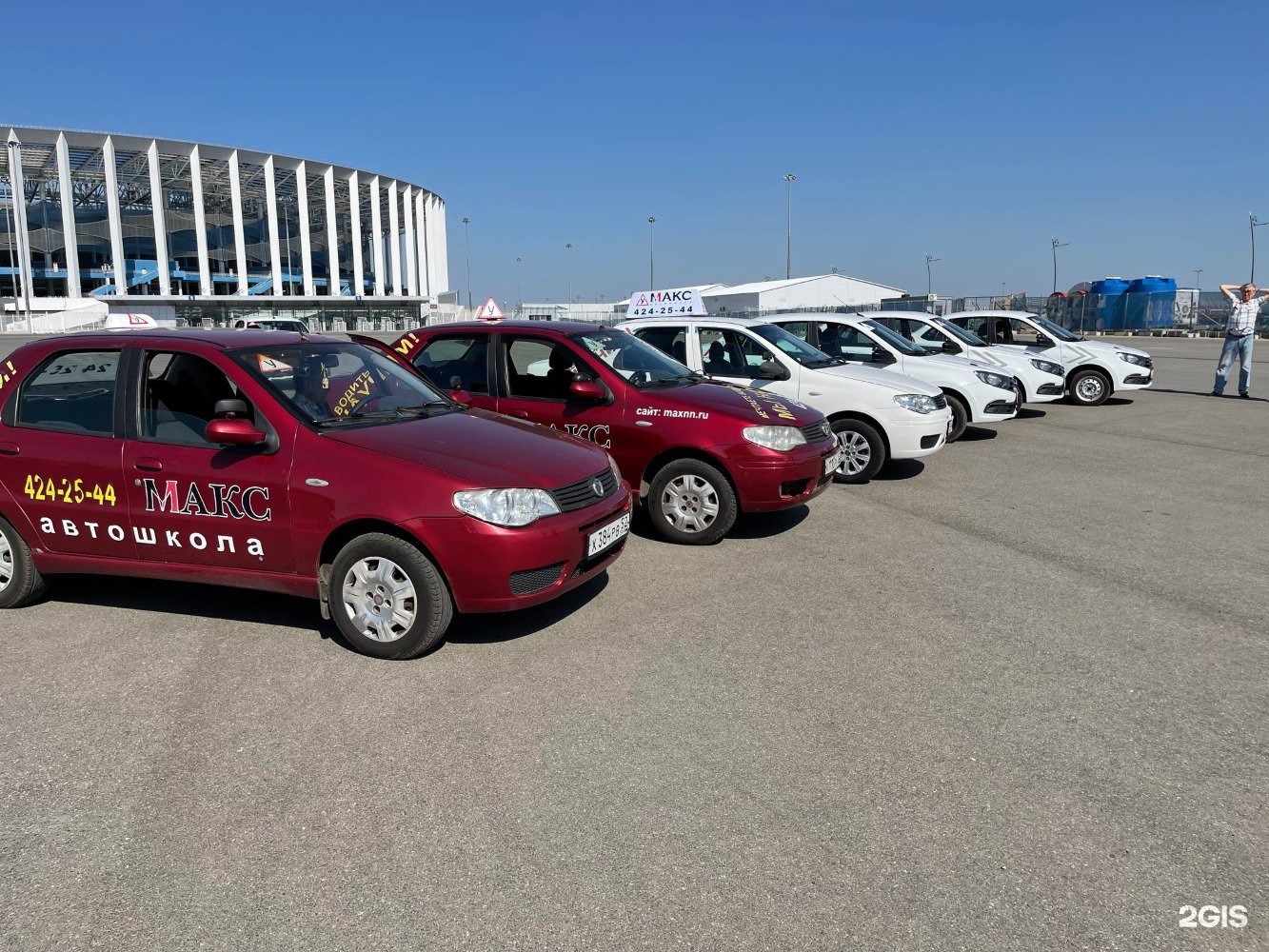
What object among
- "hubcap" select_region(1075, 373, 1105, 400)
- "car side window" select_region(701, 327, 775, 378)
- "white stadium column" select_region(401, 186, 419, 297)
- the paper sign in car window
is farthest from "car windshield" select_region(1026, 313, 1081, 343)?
"white stadium column" select_region(401, 186, 419, 297)

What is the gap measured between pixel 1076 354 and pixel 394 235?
9477 cm

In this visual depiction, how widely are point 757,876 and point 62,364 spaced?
184 inches

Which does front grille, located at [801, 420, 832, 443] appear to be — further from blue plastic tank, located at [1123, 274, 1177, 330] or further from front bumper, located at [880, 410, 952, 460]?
blue plastic tank, located at [1123, 274, 1177, 330]

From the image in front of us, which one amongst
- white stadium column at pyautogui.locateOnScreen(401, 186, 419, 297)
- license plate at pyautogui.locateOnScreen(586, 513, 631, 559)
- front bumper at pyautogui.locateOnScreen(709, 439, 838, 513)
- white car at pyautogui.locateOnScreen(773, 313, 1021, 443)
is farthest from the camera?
white stadium column at pyautogui.locateOnScreen(401, 186, 419, 297)

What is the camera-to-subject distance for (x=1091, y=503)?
7949 mm

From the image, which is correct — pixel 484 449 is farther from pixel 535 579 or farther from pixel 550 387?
pixel 550 387

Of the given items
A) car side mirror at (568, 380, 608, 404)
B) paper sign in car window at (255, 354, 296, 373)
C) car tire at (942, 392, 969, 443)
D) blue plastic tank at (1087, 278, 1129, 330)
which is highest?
blue plastic tank at (1087, 278, 1129, 330)

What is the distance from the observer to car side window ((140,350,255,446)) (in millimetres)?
4820

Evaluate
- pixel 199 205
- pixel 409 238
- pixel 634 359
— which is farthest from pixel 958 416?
pixel 409 238

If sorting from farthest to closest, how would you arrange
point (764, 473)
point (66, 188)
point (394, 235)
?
point (394, 235), point (66, 188), point (764, 473)

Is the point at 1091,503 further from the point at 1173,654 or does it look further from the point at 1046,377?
the point at 1046,377

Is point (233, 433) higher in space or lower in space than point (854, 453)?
higher

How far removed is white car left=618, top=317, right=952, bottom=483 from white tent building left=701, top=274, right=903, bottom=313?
56.4 meters

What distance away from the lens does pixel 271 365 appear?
4973 mm
